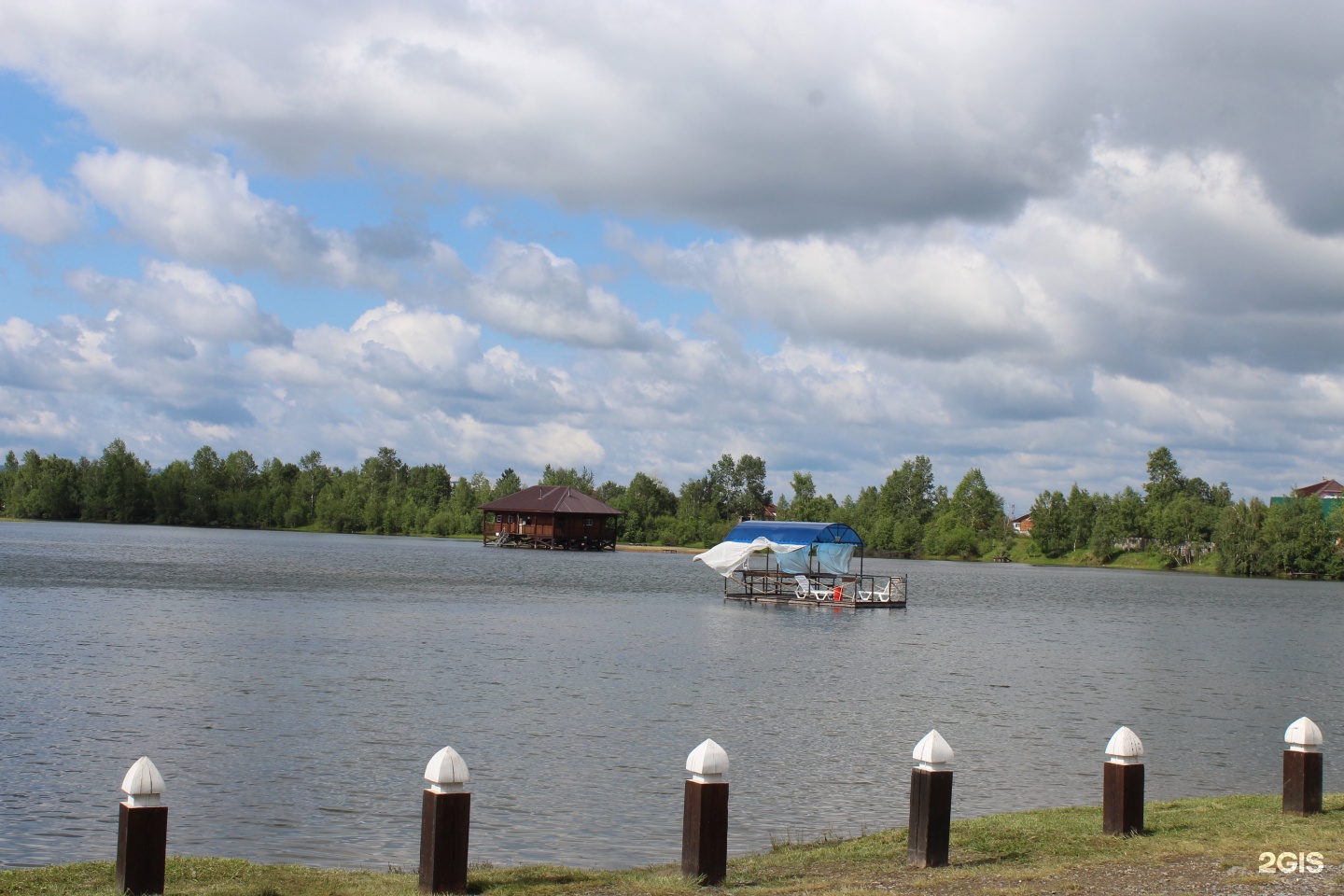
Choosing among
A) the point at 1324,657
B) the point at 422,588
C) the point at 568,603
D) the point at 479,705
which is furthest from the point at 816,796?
the point at 422,588

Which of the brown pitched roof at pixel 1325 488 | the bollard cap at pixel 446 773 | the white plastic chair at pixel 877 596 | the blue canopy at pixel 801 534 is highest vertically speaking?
the brown pitched roof at pixel 1325 488

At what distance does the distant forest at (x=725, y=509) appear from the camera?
15512 cm

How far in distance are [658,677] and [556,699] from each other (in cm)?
493

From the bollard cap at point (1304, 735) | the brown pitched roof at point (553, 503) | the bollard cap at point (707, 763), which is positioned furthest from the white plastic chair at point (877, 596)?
the brown pitched roof at point (553, 503)

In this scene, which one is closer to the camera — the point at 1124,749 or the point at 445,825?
the point at 445,825

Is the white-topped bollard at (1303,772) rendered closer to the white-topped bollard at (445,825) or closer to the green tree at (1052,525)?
the white-topped bollard at (445,825)

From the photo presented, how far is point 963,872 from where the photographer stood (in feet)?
33.4

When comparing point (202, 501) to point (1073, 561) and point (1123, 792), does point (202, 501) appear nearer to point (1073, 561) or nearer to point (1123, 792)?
point (1073, 561)

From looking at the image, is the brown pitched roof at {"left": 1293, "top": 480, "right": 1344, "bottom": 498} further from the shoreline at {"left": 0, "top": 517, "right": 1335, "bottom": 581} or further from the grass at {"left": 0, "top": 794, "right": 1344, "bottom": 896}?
the grass at {"left": 0, "top": 794, "right": 1344, "bottom": 896}

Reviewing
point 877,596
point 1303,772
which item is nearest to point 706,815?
point 1303,772

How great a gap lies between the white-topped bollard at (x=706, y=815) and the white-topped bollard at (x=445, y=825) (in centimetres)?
175

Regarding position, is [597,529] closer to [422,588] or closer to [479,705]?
[422,588]

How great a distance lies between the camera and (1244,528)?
13000 centimetres

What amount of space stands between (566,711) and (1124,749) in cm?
1462
